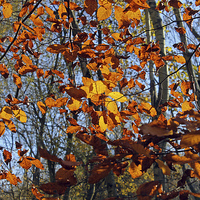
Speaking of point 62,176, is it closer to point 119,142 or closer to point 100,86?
point 119,142

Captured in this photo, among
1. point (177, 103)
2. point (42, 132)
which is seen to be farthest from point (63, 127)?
point (177, 103)

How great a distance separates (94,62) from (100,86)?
512 millimetres

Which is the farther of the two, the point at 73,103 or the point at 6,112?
the point at 6,112

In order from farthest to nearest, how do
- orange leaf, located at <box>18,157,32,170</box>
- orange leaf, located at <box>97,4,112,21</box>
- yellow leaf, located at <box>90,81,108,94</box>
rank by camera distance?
orange leaf, located at <box>18,157,32,170</box> → orange leaf, located at <box>97,4,112,21</box> → yellow leaf, located at <box>90,81,108,94</box>

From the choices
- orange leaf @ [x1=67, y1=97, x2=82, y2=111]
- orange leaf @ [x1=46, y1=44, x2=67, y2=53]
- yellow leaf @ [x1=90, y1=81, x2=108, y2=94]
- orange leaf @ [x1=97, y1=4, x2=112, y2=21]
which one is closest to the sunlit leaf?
orange leaf @ [x1=97, y1=4, x2=112, y2=21]

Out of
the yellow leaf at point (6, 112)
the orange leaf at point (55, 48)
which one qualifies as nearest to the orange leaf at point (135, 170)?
the orange leaf at point (55, 48)

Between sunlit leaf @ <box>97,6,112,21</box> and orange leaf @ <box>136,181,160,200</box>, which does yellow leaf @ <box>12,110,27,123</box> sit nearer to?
sunlit leaf @ <box>97,6,112,21</box>

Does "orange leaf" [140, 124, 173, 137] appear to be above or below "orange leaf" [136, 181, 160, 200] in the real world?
above

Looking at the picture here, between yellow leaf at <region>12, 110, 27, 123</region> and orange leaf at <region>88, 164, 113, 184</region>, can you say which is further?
yellow leaf at <region>12, 110, 27, 123</region>

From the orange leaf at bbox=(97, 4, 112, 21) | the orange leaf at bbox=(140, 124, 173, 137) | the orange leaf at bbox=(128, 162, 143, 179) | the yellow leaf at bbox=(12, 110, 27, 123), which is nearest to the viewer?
the orange leaf at bbox=(140, 124, 173, 137)

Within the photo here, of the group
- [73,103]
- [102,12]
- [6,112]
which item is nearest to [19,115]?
[6,112]

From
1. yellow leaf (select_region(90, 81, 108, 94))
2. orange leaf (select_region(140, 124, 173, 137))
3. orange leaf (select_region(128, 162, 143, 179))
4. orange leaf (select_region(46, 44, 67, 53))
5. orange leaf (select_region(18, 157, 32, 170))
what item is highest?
orange leaf (select_region(46, 44, 67, 53))

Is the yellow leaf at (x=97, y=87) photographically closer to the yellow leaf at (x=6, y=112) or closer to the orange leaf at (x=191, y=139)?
the orange leaf at (x=191, y=139)

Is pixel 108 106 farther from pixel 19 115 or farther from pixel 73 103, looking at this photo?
pixel 19 115
